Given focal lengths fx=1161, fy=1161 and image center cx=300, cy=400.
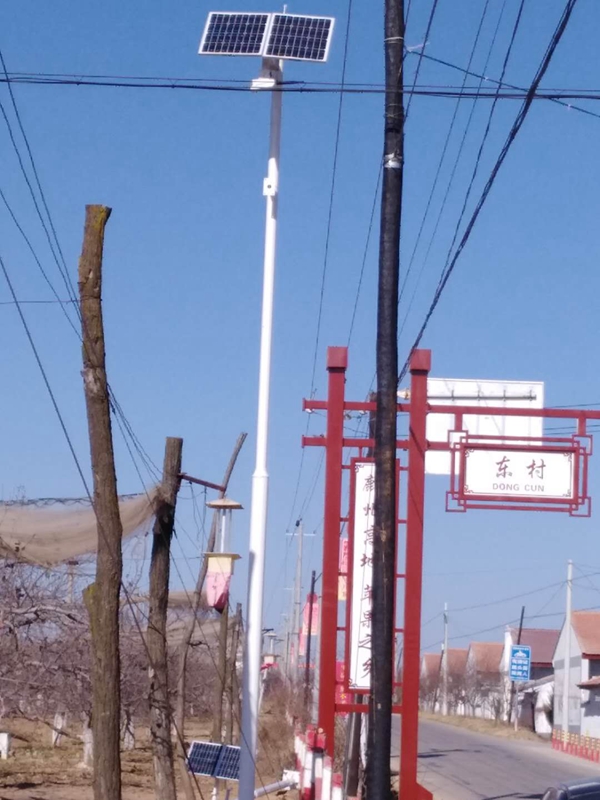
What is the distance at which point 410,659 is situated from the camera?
14617 millimetres

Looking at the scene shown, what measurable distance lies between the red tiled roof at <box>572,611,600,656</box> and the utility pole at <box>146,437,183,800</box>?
49153mm

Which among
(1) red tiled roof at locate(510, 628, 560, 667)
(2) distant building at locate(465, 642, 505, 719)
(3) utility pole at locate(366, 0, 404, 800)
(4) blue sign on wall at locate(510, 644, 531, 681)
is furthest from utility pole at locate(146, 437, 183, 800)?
(2) distant building at locate(465, 642, 505, 719)

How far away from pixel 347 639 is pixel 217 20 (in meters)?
7.73

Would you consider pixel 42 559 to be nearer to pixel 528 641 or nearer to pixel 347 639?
pixel 347 639

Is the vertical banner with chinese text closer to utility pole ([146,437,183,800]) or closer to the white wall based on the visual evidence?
utility pole ([146,437,183,800])

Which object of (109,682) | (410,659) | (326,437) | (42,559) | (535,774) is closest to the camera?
(109,682)

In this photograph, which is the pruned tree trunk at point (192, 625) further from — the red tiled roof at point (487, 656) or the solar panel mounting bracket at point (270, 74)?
the red tiled roof at point (487, 656)

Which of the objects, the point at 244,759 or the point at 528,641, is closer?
the point at 244,759

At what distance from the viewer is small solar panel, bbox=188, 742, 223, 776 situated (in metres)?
16.2

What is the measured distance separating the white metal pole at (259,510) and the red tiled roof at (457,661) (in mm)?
104213

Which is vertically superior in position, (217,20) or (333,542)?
(217,20)

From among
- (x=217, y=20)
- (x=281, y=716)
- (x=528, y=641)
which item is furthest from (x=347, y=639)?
(x=528, y=641)

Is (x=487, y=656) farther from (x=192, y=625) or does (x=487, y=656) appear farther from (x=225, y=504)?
(x=225, y=504)

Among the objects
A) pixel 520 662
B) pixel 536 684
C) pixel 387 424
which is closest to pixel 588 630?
pixel 520 662
